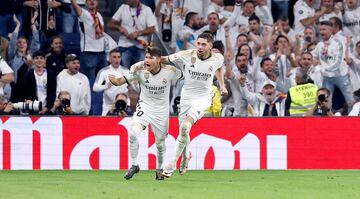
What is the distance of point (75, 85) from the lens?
22625mm

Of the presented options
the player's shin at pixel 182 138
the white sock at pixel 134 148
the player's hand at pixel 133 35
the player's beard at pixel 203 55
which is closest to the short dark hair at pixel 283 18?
the player's hand at pixel 133 35

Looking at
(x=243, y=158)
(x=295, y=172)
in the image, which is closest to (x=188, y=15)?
(x=243, y=158)

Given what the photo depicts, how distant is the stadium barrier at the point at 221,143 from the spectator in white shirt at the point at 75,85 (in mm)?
1711

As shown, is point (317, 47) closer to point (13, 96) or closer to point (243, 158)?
point (243, 158)

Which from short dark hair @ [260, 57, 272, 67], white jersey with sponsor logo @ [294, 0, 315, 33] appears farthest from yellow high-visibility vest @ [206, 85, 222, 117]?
white jersey with sponsor logo @ [294, 0, 315, 33]

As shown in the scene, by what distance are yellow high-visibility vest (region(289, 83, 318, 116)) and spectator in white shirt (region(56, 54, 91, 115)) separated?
168 inches

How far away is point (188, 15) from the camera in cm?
2398

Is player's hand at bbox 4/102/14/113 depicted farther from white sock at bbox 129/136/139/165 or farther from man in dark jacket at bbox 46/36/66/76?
white sock at bbox 129/136/139/165

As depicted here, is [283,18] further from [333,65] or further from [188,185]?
[188,185]

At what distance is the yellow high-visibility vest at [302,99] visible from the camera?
72.4ft

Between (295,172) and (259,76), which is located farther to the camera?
(259,76)

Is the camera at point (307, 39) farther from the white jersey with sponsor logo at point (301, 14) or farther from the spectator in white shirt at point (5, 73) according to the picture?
the spectator in white shirt at point (5, 73)

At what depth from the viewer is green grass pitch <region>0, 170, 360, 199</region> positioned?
42.9ft

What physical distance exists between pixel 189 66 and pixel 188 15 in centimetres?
699
